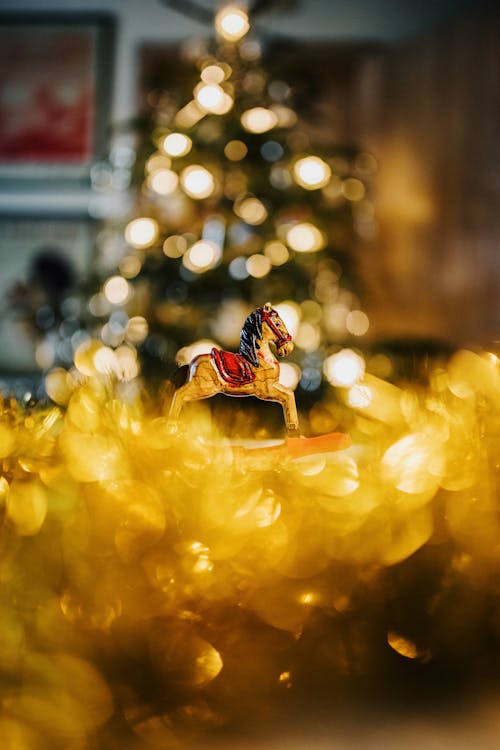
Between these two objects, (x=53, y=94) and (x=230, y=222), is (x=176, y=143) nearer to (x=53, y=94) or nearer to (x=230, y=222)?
(x=230, y=222)

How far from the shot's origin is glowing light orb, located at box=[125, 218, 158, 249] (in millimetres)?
1900

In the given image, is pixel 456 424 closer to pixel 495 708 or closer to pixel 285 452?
pixel 285 452

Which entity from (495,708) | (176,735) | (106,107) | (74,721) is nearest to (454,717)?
(495,708)

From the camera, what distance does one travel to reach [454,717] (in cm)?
71

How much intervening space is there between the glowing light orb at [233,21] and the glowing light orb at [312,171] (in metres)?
0.40

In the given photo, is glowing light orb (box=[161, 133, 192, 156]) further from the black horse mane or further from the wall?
the black horse mane

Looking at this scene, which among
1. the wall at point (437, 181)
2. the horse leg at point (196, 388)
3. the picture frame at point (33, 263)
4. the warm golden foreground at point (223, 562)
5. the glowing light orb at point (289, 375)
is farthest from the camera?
the picture frame at point (33, 263)

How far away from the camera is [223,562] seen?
0.58 m

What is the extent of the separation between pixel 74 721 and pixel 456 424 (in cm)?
47

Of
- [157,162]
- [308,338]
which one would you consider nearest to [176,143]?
[157,162]

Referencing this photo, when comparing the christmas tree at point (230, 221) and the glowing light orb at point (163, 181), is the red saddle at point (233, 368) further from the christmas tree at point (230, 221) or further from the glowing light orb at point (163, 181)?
the glowing light orb at point (163, 181)

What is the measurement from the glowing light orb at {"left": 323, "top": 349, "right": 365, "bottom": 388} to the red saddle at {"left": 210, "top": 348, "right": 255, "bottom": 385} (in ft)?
2.46

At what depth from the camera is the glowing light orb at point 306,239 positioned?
6.10 feet

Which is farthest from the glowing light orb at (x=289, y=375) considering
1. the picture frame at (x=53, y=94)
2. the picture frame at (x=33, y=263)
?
the picture frame at (x=53, y=94)
